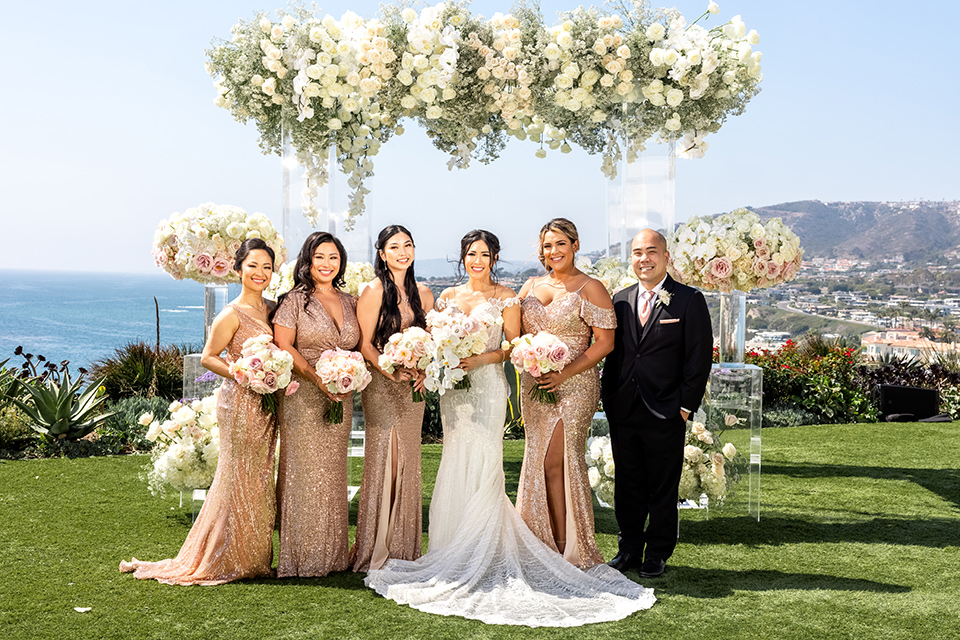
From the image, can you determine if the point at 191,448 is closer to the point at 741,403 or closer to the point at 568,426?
the point at 568,426

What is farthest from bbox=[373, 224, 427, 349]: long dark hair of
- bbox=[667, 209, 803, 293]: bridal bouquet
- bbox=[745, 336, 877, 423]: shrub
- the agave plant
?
bbox=[745, 336, 877, 423]: shrub

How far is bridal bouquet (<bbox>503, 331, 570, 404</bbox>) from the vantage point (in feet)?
18.2

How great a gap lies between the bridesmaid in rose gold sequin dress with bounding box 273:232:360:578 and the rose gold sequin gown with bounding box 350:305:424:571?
18 centimetres

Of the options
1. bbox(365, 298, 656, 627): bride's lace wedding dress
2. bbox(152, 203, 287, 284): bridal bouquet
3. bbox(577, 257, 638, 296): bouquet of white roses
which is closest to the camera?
bbox(365, 298, 656, 627): bride's lace wedding dress

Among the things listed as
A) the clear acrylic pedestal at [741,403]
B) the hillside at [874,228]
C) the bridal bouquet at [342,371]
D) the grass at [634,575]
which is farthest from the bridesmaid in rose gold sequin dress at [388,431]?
the hillside at [874,228]

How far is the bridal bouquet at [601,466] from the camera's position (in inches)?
269

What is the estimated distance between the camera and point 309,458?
5637mm

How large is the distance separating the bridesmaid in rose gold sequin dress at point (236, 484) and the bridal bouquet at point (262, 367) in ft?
0.84

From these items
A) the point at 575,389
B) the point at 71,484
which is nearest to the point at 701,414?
the point at 575,389

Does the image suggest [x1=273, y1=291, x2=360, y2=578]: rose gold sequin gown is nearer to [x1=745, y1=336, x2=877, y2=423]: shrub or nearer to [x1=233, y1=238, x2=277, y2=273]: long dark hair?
[x1=233, y1=238, x2=277, y2=273]: long dark hair

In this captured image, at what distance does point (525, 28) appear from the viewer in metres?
7.46

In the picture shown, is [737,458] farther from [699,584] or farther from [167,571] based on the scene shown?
[167,571]

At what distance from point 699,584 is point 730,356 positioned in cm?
249

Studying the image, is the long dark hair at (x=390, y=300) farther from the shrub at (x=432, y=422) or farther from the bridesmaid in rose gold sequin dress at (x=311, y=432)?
the shrub at (x=432, y=422)
